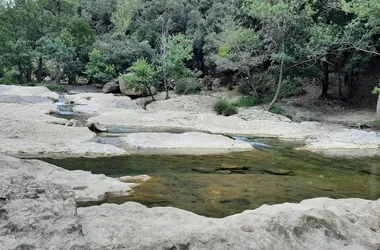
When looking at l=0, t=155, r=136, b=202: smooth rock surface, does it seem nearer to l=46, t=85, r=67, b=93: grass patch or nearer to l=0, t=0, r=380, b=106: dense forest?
l=0, t=0, r=380, b=106: dense forest

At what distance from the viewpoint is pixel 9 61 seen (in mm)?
36375

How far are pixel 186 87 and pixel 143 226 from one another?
2712 cm

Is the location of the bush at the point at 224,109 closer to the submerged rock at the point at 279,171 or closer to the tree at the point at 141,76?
the tree at the point at 141,76

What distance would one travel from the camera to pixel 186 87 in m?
30.7

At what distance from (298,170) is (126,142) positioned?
19.2 ft

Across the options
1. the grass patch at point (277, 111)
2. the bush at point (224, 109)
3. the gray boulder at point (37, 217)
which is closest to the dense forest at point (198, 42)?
the grass patch at point (277, 111)

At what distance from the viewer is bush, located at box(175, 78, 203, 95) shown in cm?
3056

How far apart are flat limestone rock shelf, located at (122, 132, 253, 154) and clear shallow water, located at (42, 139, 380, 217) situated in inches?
31.8

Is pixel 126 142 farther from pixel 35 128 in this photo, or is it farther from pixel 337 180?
pixel 337 180

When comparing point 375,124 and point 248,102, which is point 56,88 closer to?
point 248,102

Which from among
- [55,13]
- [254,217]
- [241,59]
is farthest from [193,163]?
[55,13]

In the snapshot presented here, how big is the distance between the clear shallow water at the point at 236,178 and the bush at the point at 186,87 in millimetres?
19454

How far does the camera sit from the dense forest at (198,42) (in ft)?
70.4

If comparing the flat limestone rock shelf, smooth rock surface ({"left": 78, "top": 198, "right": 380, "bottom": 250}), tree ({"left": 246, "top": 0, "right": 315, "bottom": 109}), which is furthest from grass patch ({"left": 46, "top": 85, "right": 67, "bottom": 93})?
smooth rock surface ({"left": 78, "top": 198, "right": 380, "bottom": 250})
